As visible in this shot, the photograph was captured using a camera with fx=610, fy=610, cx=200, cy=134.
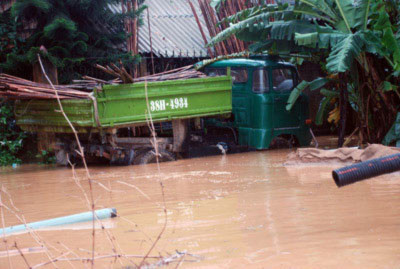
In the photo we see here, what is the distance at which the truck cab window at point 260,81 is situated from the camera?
13.0m

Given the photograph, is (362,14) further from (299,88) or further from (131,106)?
(131,106)

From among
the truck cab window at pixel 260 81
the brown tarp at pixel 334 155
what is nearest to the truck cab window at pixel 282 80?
the truck cab window at pixel 260 81

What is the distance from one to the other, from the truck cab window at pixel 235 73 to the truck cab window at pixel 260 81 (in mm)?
260

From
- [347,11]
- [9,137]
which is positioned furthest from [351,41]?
[9,137]

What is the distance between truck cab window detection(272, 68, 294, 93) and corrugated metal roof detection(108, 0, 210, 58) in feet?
10.2

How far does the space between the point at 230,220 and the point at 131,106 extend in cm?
535

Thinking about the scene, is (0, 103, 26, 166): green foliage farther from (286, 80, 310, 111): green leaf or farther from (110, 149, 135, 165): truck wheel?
(286, 80, 310, 111): green leaf

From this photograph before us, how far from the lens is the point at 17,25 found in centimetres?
1374

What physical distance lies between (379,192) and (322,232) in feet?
7.43

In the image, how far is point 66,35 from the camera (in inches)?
524

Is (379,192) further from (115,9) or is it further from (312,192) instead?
(115,9)

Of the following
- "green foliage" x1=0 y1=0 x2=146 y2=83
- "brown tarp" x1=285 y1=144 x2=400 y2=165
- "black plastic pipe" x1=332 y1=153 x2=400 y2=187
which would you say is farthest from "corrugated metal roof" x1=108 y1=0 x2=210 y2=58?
"black plastic pipe" x1=332 y1=153 x2=400 y2=187

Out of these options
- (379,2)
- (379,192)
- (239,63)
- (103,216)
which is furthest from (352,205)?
(239,63)

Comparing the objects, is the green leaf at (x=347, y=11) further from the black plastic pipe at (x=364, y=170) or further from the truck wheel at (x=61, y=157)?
the black plastic pipe at (x=364, y=170)
